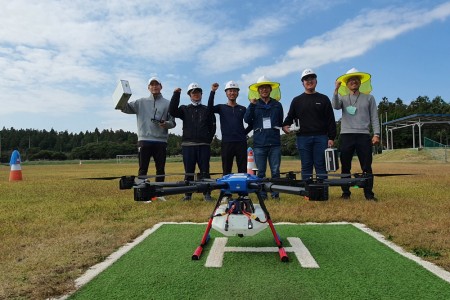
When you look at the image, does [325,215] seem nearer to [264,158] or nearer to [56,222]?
[264,158]

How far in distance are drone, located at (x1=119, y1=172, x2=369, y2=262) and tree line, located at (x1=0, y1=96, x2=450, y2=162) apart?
43983 millimetres

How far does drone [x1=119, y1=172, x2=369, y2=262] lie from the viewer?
3.13 meters

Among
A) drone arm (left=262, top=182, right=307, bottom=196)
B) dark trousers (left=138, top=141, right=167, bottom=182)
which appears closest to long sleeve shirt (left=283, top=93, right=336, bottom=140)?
dark trousers (left=138, top=141, right=167, bottom=182)

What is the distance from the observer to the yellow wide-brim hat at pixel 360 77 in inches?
295

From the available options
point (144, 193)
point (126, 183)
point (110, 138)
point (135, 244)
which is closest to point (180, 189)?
point (144, 193)

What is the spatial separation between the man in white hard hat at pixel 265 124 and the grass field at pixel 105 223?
→ 0.93 metres

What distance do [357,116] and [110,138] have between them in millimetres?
148459

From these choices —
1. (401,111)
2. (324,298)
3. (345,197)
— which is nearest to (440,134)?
(401,111)

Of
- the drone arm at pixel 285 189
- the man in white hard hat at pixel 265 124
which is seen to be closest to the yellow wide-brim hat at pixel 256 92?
the man in white hard hat at pixel 265 124

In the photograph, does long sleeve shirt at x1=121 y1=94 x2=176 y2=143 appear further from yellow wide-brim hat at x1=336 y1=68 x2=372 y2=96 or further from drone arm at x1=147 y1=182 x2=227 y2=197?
drone arm at x1=147 y1=182 x2=227 y2=197

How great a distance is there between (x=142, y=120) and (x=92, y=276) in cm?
519

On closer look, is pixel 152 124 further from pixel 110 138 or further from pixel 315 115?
pixel 110 138

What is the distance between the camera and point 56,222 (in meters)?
6.12

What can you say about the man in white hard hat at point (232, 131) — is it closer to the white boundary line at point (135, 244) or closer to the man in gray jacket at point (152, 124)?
the man in gray jacket at point (152, 124)
